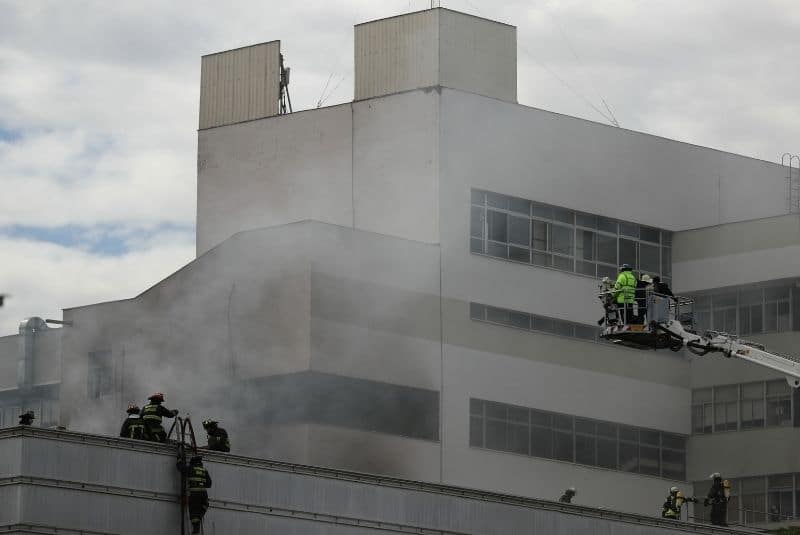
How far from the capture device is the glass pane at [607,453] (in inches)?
2319

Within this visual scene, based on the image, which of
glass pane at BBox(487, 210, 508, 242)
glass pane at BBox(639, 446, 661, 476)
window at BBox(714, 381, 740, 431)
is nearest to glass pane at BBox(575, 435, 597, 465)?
glass pane at BBox(639, 446, 661, 476)

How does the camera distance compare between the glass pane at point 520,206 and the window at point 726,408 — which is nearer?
the glass pane at point 520,206

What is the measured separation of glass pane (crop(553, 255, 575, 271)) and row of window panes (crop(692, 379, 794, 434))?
6.31 metres

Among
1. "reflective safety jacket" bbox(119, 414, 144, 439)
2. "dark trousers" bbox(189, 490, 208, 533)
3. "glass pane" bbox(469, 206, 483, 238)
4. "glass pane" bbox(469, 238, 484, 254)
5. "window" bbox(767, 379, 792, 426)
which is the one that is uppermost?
"glass pane" bbox(469, 206, 483, 238)

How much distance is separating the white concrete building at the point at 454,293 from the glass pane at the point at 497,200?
0.07 meters

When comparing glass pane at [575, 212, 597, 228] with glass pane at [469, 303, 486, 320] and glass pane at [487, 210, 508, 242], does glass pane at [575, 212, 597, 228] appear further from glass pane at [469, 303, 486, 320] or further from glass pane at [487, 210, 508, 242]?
glass pane at [469, 303, 486, 320]

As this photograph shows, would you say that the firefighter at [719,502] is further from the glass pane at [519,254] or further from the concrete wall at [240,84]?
the concrete wall at [240,84]

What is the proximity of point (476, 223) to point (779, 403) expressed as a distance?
1121 centimetres

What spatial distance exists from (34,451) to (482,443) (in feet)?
78.0

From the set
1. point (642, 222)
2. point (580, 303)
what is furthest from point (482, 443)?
point (642, 222)

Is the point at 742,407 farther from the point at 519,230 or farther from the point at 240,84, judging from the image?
the point at 240,84

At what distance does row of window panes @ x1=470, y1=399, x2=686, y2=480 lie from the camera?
5588 centimetres

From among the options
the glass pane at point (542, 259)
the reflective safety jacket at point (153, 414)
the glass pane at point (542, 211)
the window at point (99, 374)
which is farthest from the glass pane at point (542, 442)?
the reflective safety jacket at point (153, 414)

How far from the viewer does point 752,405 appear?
6044 cm
